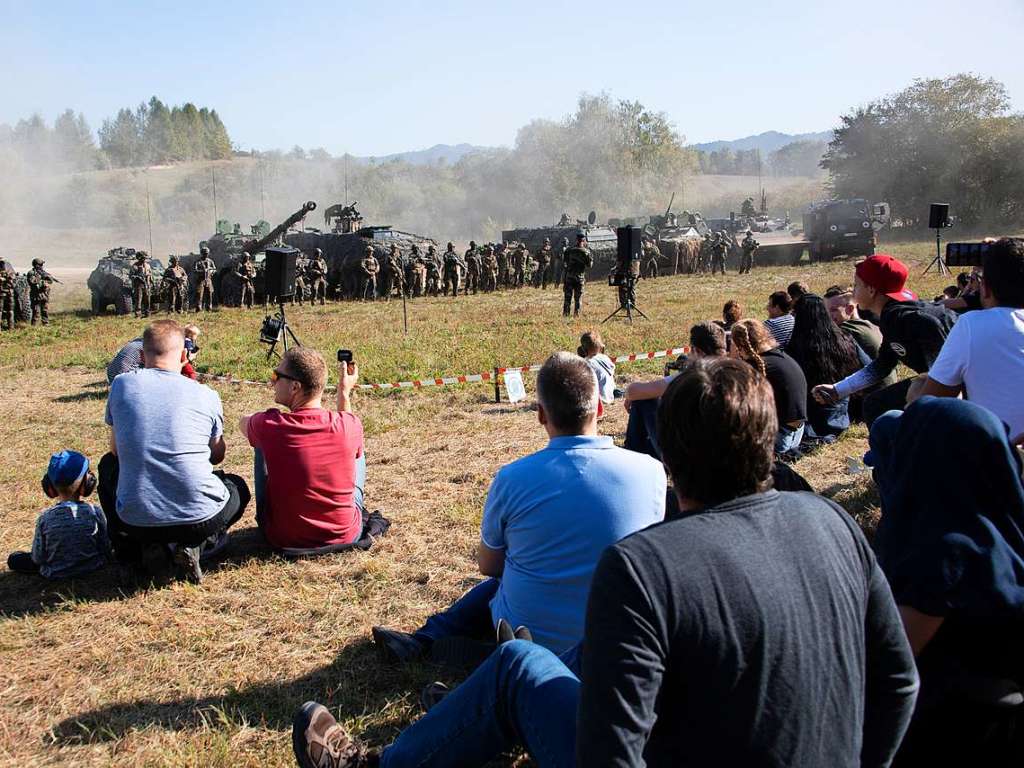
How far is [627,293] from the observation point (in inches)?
622

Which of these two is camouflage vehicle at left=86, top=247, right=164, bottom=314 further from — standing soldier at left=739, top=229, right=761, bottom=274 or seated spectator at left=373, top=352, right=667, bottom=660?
seated spectator at left=373, top=352, right=667, bottom=660

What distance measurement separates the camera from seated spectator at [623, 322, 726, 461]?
559 cm

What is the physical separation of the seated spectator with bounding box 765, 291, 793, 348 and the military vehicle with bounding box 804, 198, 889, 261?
22430mm

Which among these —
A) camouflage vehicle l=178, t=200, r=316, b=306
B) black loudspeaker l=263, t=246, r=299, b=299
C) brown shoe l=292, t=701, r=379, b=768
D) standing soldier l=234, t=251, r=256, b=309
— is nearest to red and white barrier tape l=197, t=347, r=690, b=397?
black loudspeaker l=263, t=246, r=299, b=299

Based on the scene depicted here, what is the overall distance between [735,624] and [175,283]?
67.1ft

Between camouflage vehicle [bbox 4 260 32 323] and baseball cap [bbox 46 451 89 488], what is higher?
camouflage vehicle [bbox 4 260 32 323]

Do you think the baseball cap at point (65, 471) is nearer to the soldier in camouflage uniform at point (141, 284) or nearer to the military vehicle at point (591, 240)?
the soldier in camouflage uniform at point (141, 284)

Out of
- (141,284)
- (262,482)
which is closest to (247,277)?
(141,284)

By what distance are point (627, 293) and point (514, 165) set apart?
184 ft

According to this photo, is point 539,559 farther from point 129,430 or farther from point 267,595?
point 129,430

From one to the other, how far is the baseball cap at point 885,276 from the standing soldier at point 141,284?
17.8 m

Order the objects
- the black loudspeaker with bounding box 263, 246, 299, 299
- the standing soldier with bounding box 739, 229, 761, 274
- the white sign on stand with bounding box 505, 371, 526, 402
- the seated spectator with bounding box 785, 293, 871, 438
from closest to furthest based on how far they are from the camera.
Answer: the seated spectator with bounding box 785, 293, 871, 438
the white sign on stand with bounding box 505, 371, 526, 402
the black loudspeaker with bounding box 263, 246, 299, 299
the standing soldier with bounding box 739, 229, 761, 274

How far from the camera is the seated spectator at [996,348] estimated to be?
3.92m

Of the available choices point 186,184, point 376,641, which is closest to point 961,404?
point 376,641
